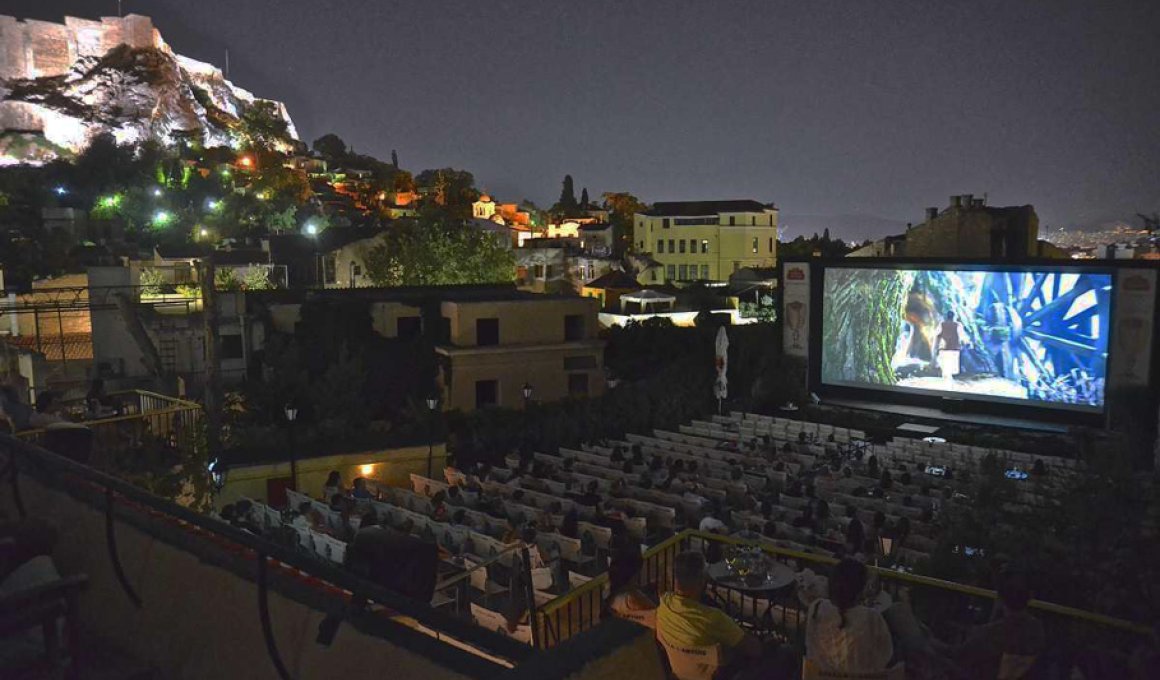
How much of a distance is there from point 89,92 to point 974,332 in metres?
98.0

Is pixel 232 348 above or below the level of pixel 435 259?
below

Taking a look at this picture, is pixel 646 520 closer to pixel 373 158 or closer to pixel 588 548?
pixel 588 548

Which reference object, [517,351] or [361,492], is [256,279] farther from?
[361,492]

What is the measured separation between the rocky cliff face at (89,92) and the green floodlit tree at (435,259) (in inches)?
2219

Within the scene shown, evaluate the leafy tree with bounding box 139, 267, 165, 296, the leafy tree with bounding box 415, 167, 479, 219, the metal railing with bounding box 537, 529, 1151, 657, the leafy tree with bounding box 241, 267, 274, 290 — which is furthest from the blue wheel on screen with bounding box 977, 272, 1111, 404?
the leafy tree with bounding box 415, 167, 479, 219

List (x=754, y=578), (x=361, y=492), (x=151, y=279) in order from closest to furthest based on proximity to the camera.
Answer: (x=754, y=578) → (x=361, y=492) → (x=151, y=279)

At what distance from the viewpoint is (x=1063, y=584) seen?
7.07 meters

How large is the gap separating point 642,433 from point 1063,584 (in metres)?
15.8

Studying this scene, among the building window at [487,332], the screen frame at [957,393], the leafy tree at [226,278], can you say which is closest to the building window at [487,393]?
the building window at [487,332]

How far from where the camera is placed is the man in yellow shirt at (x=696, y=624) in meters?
3.82

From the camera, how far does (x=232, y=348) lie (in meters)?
27.5

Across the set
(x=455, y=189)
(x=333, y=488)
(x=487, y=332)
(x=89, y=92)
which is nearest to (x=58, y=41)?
(x=89, y=92)

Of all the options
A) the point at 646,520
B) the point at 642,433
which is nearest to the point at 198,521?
the point at 646,520

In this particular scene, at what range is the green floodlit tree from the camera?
141 ft
